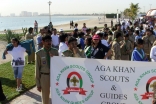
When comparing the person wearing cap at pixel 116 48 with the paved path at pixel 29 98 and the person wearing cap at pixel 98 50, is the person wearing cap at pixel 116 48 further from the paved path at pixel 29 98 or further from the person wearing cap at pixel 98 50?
the paved path at pixel 29 98

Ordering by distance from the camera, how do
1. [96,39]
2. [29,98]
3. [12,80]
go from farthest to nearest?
[12,80] → [29,98] → [96,39]

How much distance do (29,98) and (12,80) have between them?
212 cm

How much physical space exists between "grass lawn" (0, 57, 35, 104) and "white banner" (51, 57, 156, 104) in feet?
8.61

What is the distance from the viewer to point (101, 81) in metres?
4.72

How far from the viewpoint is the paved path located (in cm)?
671

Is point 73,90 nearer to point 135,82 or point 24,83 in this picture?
point 135,82

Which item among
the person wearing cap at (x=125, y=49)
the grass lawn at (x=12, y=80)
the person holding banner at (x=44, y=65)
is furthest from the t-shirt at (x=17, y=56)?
the person wearing cap at (x=125, y=49)

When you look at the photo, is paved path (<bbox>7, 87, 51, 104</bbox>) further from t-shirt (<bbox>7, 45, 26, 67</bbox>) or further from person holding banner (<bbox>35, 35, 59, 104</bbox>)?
person holding banner (<bbox>35, 35, 59, 104</bbox>)

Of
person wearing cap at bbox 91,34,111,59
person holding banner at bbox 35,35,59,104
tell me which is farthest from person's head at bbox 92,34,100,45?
person holding banner at bbox 35,35,59,104

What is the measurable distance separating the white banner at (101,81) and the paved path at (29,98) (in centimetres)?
198

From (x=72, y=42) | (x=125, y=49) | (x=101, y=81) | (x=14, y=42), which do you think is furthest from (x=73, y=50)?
(x=125, y=49)

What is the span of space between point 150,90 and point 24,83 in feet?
16.8

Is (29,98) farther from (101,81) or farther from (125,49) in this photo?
(125,49)

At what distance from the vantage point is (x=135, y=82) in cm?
454
